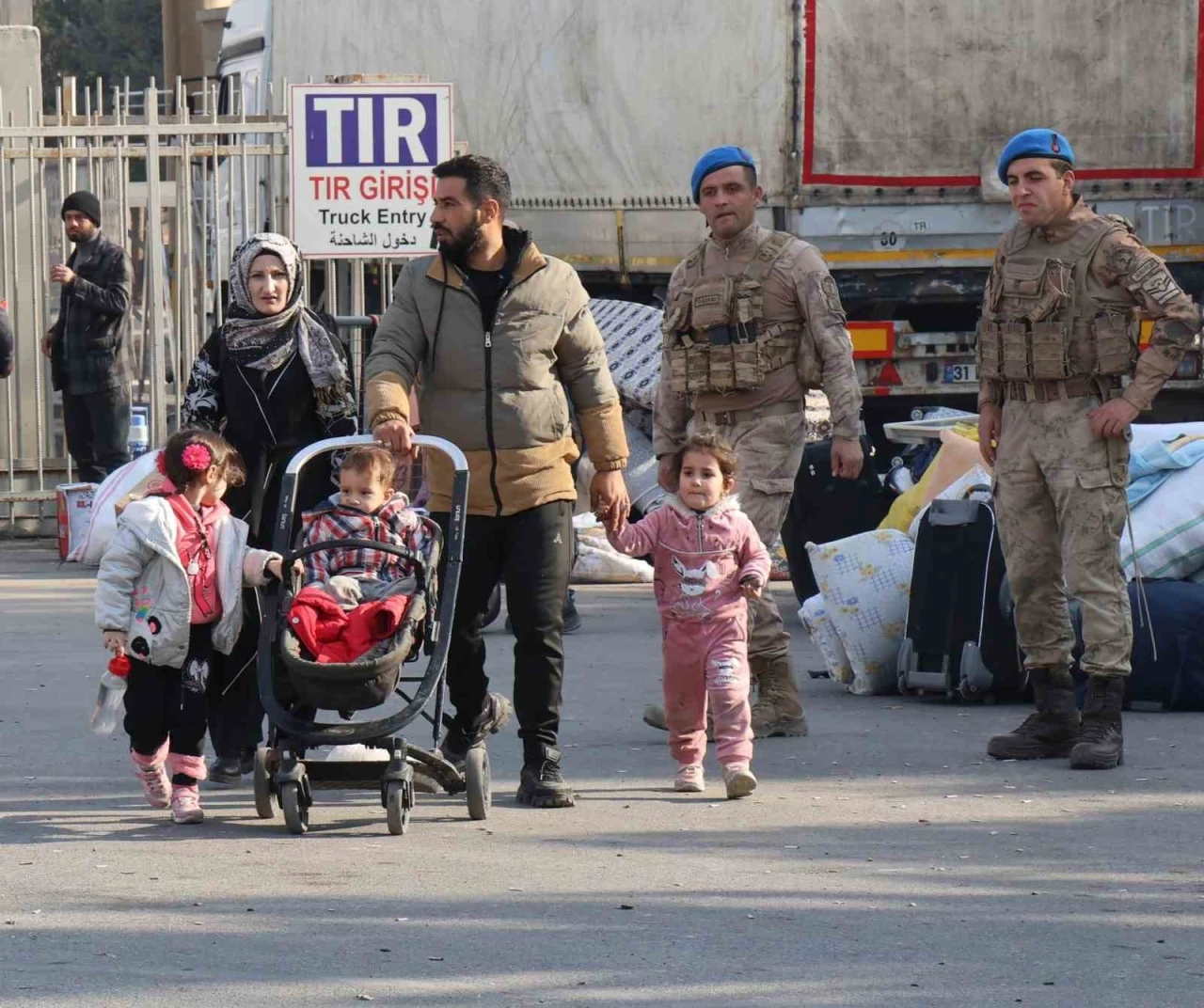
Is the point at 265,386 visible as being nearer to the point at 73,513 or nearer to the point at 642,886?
the point at 642,886

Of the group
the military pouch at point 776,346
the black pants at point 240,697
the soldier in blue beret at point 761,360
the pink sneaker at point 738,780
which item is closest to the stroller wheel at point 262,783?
the black pants at point 240,697

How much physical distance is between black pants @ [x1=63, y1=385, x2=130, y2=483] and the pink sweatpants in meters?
7.54

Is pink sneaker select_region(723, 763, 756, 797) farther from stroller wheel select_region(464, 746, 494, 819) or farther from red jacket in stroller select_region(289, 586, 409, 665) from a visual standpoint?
red jacket in stroller select_region(289, 586, 409, 665)

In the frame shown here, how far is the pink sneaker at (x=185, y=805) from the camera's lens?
254 inches

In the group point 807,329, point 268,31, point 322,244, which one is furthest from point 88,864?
point 268,31

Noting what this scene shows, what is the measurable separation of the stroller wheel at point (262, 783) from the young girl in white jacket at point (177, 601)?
7.4 inches

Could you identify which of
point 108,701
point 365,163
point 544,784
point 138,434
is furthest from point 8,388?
point 544,784

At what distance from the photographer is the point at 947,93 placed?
14.5 m

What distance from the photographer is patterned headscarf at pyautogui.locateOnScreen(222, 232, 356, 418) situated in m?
7.19

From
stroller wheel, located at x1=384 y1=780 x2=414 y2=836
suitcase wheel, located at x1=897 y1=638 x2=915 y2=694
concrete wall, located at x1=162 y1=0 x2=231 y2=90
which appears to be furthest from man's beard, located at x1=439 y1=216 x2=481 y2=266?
concrete wall, located at x1=162 y1=0 x2=231 y2=90

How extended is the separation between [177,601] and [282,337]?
1077mm

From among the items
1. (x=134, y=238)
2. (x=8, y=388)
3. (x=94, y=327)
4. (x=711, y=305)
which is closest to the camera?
(x=711, y=305)

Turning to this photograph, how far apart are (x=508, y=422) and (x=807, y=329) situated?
157cm

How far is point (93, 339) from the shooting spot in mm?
13797
